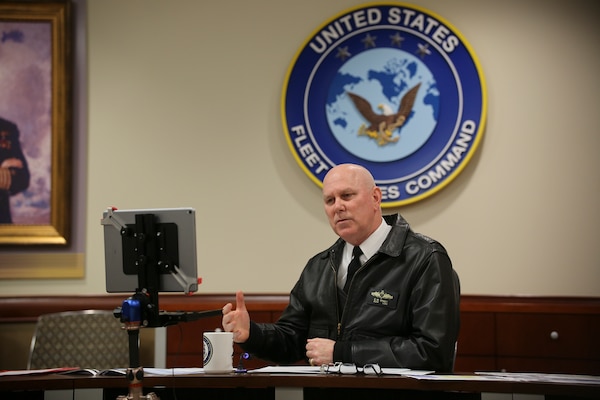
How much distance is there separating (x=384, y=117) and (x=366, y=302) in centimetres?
188

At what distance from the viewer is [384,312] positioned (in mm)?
3076

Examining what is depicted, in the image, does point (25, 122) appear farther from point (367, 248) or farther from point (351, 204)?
point (367, 248)

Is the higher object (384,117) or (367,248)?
(384,117)

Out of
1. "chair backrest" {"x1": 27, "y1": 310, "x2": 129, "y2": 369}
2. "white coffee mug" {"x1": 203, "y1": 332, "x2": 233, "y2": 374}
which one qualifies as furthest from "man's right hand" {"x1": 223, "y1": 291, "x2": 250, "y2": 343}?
"chair backrest" {"x1": 27, "y1": 310, "x2": 129, "y2": 369}

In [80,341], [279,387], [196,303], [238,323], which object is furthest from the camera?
[196,303]

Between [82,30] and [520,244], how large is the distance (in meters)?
3.22

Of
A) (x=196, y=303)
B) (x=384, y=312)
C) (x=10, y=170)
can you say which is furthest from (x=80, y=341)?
(x=384, y=312)

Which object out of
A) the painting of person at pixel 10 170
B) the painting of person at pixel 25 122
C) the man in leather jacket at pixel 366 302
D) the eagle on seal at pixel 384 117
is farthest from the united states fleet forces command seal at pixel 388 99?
the painting of person at pixel 10 170

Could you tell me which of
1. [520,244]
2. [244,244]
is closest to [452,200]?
[520,244]

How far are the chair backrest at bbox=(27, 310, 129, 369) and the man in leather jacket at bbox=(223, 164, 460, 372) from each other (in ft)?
4.31

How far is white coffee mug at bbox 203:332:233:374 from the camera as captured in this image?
2.62 metres

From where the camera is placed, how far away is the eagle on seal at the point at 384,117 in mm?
4676

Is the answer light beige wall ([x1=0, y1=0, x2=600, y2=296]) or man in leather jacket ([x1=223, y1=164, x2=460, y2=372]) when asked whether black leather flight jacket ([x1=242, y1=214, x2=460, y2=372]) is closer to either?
man in leather jacket ([x1=223, y1=164, x2=460, y2=372])

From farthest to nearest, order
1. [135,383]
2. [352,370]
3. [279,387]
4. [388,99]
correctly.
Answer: [388,99]
[352,370]
[279,387]
[135,383]
